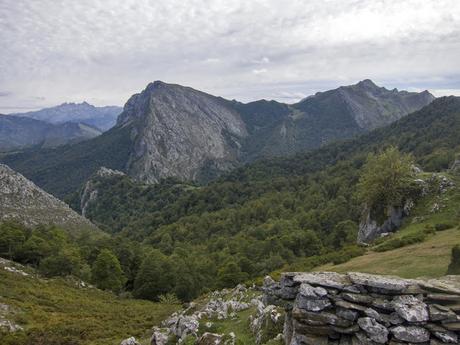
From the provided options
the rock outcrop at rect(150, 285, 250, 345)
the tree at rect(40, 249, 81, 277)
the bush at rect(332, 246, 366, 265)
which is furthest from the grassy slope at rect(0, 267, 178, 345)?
the bush at rect(332, 246, 366, 265)

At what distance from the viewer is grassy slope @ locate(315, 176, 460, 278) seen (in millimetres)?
31986

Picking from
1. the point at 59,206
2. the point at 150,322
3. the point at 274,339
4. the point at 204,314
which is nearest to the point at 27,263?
the point at 150,322

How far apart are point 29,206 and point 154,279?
81.7 meters

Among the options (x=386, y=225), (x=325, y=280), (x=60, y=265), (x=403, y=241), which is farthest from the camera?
(x=60, y=265)

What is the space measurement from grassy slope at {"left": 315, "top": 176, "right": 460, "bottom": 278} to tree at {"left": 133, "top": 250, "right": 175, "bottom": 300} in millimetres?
39688

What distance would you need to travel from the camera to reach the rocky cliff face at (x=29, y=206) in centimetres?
12550

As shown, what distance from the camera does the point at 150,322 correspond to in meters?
42.5

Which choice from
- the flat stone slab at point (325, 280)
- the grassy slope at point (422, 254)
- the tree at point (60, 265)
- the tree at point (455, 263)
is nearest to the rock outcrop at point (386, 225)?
the grassy slope at point (422, 254)

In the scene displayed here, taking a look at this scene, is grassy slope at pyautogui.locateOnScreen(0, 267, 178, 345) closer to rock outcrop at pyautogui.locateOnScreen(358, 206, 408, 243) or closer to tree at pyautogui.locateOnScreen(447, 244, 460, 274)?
tree at pyautogui.locateOnScreen(447, 244, 460, 274)

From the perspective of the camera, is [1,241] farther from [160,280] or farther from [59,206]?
[59,206]

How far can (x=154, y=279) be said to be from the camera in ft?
243

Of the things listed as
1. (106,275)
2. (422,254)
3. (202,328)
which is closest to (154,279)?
(106,275)

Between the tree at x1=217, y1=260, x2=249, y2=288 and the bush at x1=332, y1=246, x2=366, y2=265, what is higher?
the bush at x1=332, y1=246, x2=366, y2=265

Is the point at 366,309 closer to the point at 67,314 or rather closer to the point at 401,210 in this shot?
the point at 67,314
